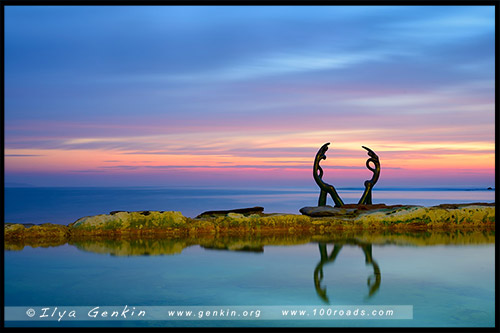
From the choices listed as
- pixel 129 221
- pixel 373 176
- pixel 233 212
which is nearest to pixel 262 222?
pixel 233 212

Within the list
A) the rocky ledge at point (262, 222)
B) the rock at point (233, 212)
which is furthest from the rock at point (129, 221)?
the rock at point (233, 212)

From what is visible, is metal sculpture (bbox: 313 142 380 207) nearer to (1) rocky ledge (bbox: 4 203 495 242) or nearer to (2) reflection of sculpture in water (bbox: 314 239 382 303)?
(1) rocky ledge (bbox: 4 203 495 242)

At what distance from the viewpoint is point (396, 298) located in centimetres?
579

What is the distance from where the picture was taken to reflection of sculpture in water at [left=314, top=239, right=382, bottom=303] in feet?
20.1

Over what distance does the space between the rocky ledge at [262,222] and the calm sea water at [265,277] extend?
2.54ft

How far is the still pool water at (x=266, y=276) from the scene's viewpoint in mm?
5637

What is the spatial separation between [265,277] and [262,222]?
4.01m

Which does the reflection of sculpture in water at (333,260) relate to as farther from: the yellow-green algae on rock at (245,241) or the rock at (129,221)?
the rock at (129,221)

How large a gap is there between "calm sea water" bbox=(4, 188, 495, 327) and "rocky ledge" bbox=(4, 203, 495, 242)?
776 millimetres

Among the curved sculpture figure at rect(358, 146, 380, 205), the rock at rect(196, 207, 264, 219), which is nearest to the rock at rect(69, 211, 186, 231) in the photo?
the rock at rect(196, 207, 264, 219)

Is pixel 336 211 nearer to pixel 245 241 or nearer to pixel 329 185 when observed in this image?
pixel 329 185

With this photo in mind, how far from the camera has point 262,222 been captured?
428 inches

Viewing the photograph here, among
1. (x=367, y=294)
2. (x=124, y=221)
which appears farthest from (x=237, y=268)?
(x=124, y=221)
